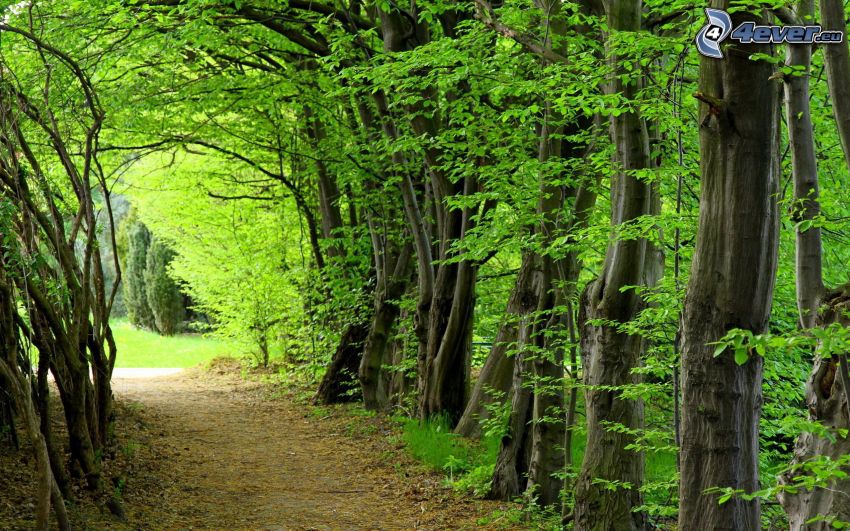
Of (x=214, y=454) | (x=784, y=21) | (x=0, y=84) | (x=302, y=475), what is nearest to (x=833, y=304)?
(x=784, y=21)

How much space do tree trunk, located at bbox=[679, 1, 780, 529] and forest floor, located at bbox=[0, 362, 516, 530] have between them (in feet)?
11.2

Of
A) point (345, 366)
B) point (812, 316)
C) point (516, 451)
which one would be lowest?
point (516, 451)

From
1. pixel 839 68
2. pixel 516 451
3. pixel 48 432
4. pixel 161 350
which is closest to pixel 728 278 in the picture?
pixel 839 68

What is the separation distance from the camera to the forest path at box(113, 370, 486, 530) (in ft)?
24.1

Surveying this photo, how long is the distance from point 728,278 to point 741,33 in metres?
1.11

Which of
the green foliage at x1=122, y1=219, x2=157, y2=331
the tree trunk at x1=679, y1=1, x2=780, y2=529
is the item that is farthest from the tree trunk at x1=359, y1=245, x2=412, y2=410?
the green foliage at x1=122, y1=219, x2=157, y2=331

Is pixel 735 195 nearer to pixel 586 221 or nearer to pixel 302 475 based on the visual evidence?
pixel 586 221

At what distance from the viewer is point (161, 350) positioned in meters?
28.9

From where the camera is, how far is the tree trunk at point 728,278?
146 inches

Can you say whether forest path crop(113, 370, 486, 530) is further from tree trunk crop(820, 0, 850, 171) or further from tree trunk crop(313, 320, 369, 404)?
tree trunk crop(820, 0, 850, 171)

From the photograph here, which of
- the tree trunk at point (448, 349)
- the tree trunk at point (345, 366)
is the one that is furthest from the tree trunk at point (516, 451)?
the tree trunk at point (345, 366)

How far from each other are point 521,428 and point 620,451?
193 centimetres

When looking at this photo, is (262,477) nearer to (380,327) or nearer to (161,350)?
(380,327)

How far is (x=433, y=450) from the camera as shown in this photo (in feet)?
30.8
